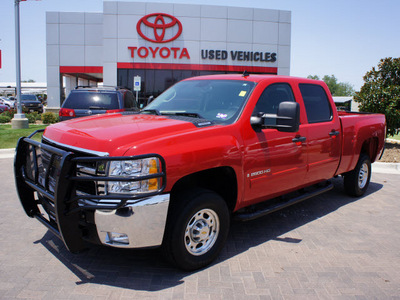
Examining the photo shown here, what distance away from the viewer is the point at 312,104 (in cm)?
511

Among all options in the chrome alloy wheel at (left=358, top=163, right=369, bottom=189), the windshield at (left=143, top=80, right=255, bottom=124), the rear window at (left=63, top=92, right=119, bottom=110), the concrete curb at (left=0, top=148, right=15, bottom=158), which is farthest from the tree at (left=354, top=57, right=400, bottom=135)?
the concrete curb at (left=0, top=148, right=15, bottom=158)

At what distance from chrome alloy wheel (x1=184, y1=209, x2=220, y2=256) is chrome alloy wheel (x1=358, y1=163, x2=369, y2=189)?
12.8 ft

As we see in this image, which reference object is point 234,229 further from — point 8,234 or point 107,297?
point 8,234

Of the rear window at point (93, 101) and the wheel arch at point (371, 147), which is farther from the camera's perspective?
the rear window at point (93, 101)

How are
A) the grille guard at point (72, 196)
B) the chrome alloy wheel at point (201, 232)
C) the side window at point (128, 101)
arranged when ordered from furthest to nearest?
the side window at point (128, 101)
the chrome alloy wheel at point (201, 232)
the grille guard at point (72, 196)

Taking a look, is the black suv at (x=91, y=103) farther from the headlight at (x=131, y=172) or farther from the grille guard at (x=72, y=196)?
the headlight at (x=131, y=172)

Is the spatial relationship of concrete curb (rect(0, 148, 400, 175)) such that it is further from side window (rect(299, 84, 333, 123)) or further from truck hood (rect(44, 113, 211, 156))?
truck hood (rect(44, 113, 211, 156))

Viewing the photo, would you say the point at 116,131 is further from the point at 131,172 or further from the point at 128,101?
the point at 128,101

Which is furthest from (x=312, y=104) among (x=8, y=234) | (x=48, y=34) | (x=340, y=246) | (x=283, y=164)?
(x=48, y=34)

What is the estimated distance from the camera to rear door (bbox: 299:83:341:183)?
4852mm

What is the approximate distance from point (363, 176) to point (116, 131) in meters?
5.10

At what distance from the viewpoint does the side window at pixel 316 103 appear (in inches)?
196

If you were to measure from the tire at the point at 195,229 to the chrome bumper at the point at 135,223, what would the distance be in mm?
172

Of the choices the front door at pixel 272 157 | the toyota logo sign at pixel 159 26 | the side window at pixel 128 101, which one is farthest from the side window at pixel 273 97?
the toyota logo sign at pixel 159 26
